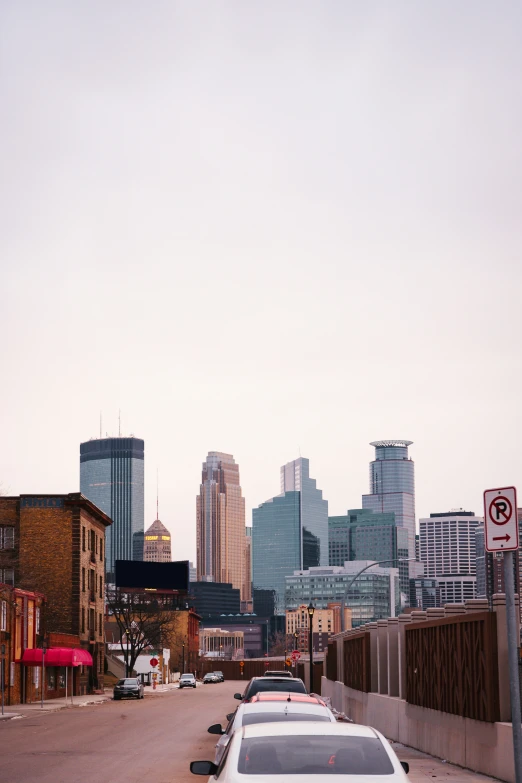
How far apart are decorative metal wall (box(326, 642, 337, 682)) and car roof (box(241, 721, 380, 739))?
41.7m

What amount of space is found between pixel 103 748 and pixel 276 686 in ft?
22.0

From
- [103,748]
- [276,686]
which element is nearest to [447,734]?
[276,686]

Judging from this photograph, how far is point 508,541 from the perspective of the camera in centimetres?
954

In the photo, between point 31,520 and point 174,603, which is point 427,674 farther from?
point 174,603

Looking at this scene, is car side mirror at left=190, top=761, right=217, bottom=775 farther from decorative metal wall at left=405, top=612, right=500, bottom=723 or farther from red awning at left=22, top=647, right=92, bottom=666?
red awning at left=22, top=647, right=92, bottom=666

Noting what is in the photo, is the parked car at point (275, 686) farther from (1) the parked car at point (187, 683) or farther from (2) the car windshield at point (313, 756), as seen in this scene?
(1) the parked car at point (187, 683)

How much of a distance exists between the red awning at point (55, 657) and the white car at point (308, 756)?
2180 inches

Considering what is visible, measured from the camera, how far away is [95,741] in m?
28.9

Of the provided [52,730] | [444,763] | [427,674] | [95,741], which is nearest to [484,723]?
[444,763]

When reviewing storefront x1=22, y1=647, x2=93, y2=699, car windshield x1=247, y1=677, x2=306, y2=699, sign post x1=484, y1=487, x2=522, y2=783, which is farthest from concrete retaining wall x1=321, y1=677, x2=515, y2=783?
storefront x1=22, y1=647, x2=93, y2=699

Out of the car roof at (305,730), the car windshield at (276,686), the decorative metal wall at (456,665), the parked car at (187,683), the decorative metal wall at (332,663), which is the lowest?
the parked car at (187,683)

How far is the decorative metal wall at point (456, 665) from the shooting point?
1695 cm

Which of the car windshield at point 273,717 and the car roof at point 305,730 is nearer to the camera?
the car roof at point 305,730

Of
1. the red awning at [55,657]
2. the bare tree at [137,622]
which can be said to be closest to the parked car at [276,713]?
the red awning at [55,657]
